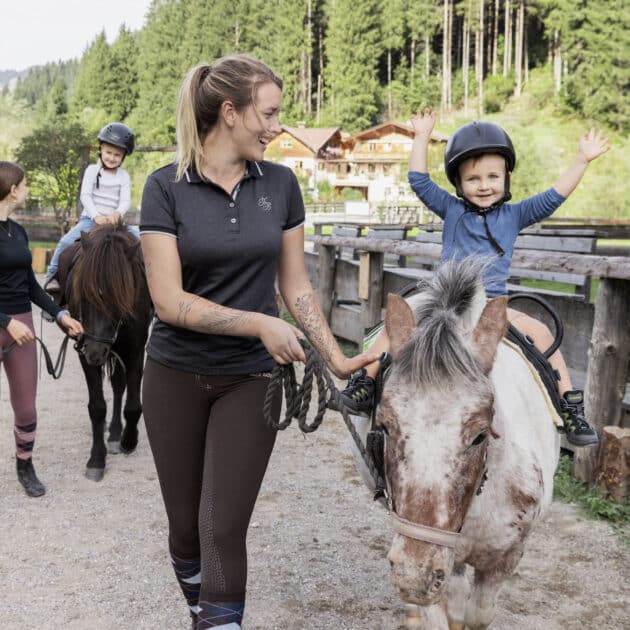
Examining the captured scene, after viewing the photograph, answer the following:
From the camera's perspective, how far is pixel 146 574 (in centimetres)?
376

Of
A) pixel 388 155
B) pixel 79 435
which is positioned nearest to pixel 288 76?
pixel 388 155

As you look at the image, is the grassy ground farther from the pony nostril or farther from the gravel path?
the pony nostril

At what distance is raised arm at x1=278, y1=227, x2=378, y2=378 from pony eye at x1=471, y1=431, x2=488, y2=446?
59 cm

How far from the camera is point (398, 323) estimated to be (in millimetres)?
2162

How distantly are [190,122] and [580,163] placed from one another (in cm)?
218

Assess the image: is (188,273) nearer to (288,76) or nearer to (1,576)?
(1,576)

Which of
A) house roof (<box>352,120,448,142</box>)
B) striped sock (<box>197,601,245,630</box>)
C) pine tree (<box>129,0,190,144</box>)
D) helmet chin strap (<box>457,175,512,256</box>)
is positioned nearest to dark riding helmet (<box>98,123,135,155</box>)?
helmet chin strap (<box>457,175,512,256</box>)

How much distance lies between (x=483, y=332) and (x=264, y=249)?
0.79 metres

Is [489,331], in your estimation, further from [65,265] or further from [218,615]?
[65,265]

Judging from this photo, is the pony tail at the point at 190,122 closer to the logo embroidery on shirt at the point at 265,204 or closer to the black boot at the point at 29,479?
the logo embroidery on shirt at the point at 265,204

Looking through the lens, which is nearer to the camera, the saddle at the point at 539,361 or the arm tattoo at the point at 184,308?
the arm tattoo at the point at 184,308

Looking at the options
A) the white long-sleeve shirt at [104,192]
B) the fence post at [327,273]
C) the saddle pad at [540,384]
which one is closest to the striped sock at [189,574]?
the saddle pad at [540,384]

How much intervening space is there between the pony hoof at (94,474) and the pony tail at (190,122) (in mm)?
3453

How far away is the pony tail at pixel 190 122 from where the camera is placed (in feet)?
7.68
